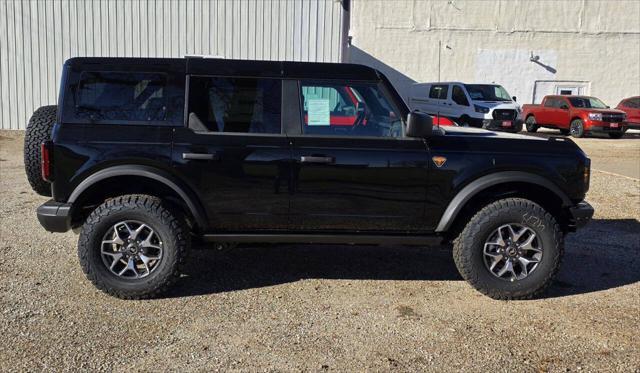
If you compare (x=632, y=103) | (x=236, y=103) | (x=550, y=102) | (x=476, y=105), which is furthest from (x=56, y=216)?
(x=632, y=103)

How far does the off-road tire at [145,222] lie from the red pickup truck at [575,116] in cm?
2058

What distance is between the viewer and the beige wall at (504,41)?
2889 centimetres

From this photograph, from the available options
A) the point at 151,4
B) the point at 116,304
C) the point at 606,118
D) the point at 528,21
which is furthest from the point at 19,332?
the point at 528,21

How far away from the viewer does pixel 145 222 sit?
471 centimetres

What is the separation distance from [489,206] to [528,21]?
27.0 metres

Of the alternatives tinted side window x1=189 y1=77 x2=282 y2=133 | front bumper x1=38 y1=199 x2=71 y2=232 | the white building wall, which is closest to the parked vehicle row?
the white building wall

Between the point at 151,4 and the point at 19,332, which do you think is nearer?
the point at 19,332

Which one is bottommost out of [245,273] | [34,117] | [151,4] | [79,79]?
[245,273]

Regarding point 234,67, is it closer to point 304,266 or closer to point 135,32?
point 304,266

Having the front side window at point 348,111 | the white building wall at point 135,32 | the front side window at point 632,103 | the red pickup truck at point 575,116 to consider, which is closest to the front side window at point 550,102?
the red pickup truck at point 575,116

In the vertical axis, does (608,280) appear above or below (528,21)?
below

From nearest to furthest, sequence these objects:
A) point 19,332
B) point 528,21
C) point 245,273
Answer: point 19,332 < point 245,273 < point 528,21

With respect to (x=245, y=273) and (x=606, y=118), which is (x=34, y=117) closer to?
(x=245, y=273)

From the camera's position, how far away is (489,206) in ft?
16.3
